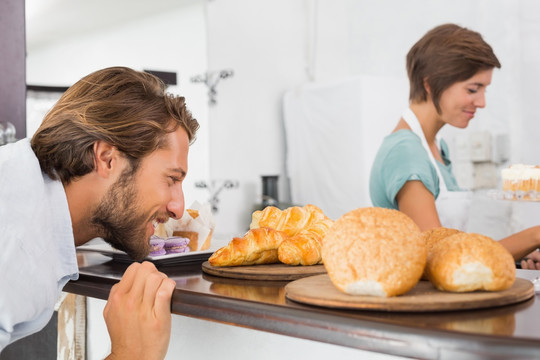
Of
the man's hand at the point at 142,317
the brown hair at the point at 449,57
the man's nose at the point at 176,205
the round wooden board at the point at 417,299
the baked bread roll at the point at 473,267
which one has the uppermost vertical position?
the brown hair at the point at 449,57

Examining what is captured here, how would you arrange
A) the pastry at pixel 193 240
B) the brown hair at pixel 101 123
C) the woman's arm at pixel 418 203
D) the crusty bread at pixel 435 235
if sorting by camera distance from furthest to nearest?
the woman's arm at pixel 418 203
the pastry at pixel 193 240
the brown hair at pixel 101 123
the crusty bread at pixel 435 235

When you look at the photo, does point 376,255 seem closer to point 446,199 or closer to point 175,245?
point 175,245

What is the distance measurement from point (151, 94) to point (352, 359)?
713 mm

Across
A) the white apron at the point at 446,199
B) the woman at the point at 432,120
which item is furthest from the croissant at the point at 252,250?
the white apron at the point at 446,199

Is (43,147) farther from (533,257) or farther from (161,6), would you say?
(161,6)

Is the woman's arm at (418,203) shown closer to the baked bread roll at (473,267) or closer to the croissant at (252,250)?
the croissant at (252,250)

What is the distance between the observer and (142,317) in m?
0.96

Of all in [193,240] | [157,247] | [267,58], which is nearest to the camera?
[157,247]

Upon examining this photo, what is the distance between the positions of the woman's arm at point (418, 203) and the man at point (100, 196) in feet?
2.59

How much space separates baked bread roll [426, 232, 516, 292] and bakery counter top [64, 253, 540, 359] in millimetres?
36

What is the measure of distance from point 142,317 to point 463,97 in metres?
1.38

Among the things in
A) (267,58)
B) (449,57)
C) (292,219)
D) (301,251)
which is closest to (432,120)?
(449,57)

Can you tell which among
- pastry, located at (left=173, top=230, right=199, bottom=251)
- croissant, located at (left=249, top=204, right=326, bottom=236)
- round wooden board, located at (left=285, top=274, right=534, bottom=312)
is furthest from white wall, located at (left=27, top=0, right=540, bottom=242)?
round wooden board, located at (left=285, top=274, right=534, bottom=312)

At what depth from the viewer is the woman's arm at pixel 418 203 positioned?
1.77 meters
